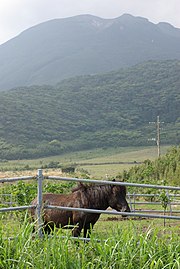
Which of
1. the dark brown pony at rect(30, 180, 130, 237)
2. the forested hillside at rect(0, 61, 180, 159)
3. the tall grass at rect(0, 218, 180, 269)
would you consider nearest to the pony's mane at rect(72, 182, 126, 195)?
the dark brown pony at rect(30, 180, 130, 237)

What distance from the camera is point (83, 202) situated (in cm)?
672

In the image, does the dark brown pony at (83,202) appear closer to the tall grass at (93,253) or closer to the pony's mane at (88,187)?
the pony's mane at (88,187)

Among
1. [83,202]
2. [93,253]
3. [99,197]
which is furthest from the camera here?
[99,197]

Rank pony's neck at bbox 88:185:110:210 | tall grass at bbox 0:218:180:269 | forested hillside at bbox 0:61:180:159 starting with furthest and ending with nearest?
1. forested hillside at bbox 0:61:180:159
2. pony's neck at bbox 88:185:110:210
3. tall grass at bbox 0:218:180:269

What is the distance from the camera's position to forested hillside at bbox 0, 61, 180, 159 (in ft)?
332

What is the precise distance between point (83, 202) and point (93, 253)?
8.12 feet

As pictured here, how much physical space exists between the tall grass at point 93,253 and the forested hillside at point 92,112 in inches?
3294

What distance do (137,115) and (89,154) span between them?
4477 cm

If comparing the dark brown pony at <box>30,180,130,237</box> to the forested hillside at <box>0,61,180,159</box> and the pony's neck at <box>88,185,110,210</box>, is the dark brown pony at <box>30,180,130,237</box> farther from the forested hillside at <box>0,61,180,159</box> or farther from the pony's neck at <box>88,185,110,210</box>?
the forested hillside at <box>0,61,180,159</box>

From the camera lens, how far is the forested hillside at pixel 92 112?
101 m

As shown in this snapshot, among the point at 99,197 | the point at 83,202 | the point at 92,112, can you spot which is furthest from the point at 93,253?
the point at 92,112

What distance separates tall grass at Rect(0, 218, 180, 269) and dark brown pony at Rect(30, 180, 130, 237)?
2149 mm

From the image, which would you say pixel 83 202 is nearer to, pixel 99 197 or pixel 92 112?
pixel 99 197

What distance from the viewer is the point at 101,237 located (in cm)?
437
